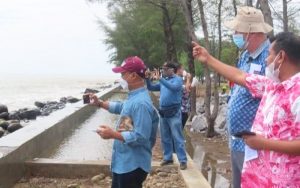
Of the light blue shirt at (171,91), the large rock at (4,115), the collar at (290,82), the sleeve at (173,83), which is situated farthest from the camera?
the large rock at (4,115)

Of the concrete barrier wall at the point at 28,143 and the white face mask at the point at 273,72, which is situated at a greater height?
the white face mask at the point at 273,72

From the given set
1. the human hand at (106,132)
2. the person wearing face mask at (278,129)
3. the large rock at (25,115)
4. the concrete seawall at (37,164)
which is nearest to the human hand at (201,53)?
the person wearing face mask at (278,129)

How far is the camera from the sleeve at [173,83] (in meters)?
7.34

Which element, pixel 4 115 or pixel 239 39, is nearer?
pixel 239 39

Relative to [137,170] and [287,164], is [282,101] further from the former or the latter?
[137,170]

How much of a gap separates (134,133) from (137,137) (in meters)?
0.04

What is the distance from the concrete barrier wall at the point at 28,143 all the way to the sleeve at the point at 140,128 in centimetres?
301

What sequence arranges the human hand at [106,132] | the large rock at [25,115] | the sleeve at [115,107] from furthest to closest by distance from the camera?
the large rock at [25,115]
the sleeve at [115,107]
the human hand at [106,132]

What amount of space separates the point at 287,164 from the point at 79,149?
8.28m

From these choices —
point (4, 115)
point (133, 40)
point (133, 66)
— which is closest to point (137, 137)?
point (133, 66)

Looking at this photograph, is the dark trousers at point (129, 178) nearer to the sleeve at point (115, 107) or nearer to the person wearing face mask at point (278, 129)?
the sleeve at point (115, 107)

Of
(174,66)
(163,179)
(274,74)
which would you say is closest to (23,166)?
(163,179)

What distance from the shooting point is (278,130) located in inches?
106

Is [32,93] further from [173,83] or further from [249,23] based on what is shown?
[249,23]
